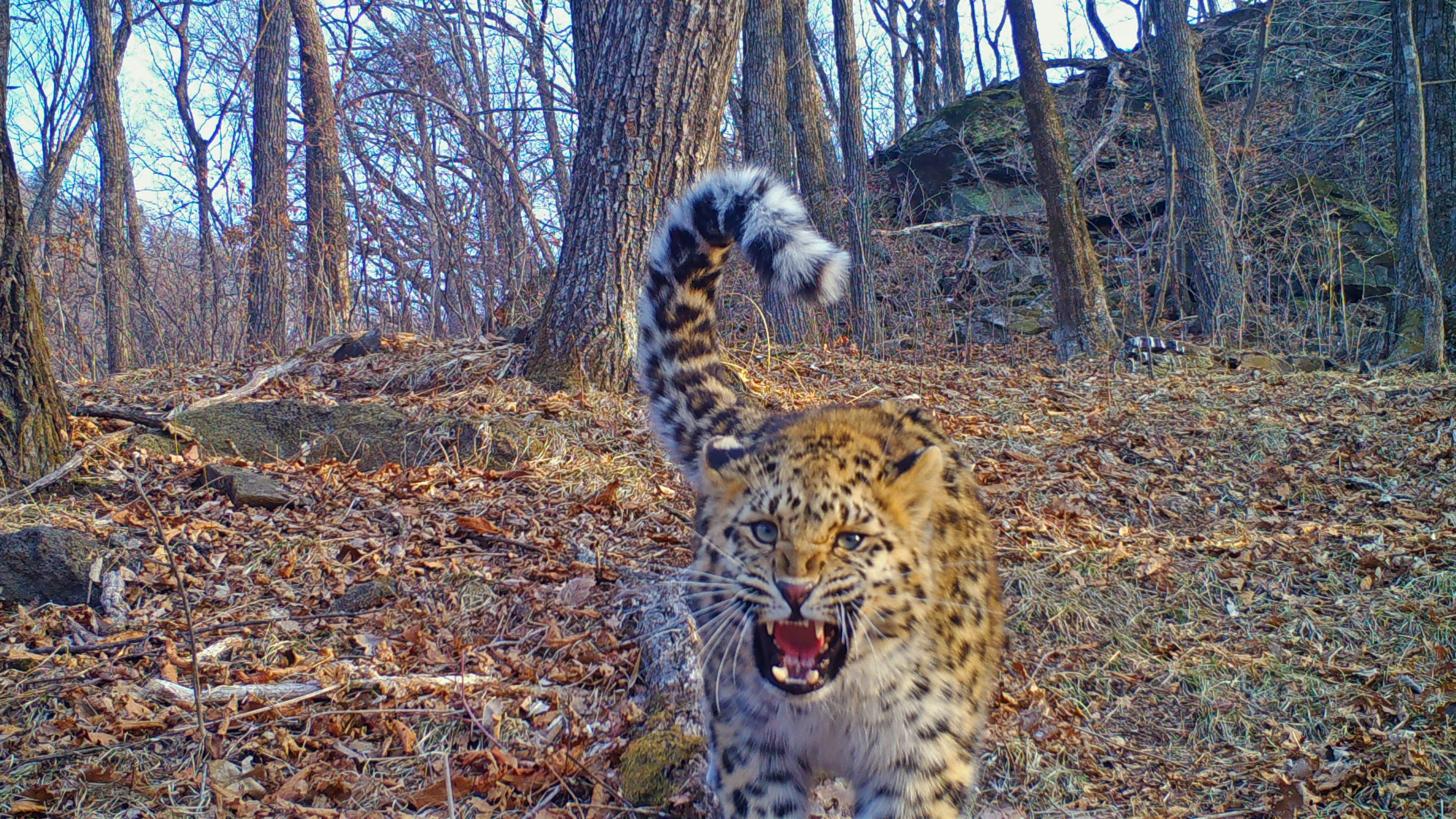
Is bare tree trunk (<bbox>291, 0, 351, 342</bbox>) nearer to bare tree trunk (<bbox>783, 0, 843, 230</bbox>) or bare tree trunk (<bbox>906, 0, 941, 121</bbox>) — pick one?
bare tree trunk (<bbox>783, 0, 843, 230</bbox>)

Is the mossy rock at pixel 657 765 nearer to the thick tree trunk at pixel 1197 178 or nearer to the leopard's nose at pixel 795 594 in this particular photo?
the leopard's nose at pixel 795 594

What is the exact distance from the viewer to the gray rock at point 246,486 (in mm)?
5531

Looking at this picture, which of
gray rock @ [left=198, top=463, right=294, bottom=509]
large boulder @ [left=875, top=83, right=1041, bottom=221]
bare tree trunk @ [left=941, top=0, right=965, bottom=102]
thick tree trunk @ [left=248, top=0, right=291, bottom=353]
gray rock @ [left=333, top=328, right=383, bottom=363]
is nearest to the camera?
gray rock @ [left=198, top=463, right=294, bottom=509]

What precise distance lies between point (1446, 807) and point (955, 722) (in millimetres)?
2160

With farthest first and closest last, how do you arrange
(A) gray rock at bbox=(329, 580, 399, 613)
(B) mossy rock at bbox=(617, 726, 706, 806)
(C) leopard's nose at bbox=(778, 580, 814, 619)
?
1. (A) gray rock at bbox=(329, 580, 399, 613)
2. (B) mossy rock at bbox=(617, 726, 706, 806)
3. (C) leopard's nose at bbox=(778, 580, 814, 619)

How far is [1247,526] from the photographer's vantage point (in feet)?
20.1

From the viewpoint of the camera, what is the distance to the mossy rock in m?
3.74

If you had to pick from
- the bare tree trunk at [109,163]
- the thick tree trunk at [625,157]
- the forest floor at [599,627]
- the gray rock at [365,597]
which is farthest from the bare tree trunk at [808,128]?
the bare tree trunk at [109,163]

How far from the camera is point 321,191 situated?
12.7 metres

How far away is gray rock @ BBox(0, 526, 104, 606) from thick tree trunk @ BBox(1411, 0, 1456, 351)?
12.3 metres

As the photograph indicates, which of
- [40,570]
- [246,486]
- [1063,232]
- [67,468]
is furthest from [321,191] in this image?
[1063,232]

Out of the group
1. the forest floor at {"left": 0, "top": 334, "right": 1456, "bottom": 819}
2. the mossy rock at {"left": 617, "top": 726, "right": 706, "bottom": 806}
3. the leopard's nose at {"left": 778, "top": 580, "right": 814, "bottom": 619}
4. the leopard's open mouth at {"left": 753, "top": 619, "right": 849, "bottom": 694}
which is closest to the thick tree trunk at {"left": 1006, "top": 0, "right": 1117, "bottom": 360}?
the forest floor at {"left": 0, "top": 334, "right": 1456, "bottom": 819}

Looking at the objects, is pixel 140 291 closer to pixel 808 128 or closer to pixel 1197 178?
pixel 808 128

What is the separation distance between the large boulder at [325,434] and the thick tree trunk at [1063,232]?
25.2 feet
